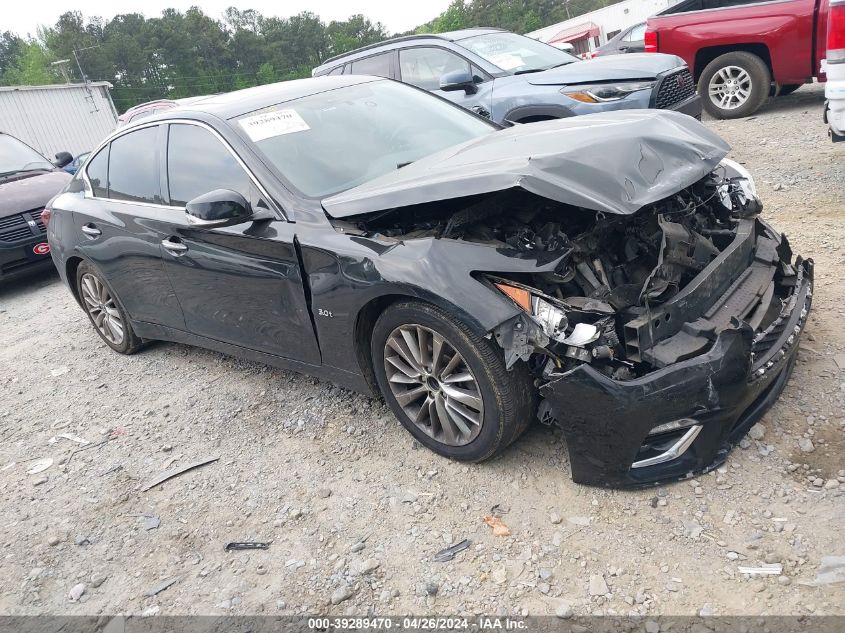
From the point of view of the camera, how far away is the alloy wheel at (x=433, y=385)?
9.45 feet

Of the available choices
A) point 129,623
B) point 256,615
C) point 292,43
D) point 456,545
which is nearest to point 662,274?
point 456,545

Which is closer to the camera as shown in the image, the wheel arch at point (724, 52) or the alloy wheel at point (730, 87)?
the wheel arch at point (724, 52)

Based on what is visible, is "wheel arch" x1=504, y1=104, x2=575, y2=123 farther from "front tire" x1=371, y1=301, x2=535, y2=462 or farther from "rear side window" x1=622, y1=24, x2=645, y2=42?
"rear side window" x1=622, y1=24, x2=645, y2=42

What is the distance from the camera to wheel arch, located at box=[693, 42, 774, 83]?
343 inches

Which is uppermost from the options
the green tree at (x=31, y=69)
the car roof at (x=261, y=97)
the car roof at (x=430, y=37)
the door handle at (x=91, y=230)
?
the green tree at (x=31, y=69)

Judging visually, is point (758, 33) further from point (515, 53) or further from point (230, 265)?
point (230, 265)

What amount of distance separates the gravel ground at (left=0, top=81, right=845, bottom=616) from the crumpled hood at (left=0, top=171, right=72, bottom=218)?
4180 mm

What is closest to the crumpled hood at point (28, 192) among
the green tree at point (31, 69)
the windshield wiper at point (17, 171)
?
the windshield wiper at point (17, 171)

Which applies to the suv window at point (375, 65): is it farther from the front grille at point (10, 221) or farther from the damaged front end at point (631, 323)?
the damaged front end at point (631, 323)

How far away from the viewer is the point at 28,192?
311 inches

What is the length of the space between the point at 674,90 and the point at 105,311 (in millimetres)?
5856

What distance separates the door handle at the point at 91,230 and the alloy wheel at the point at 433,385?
104 inches

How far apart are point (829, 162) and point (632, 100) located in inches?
78.5

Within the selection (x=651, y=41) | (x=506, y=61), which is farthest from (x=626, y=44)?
(x=506, y=61)
